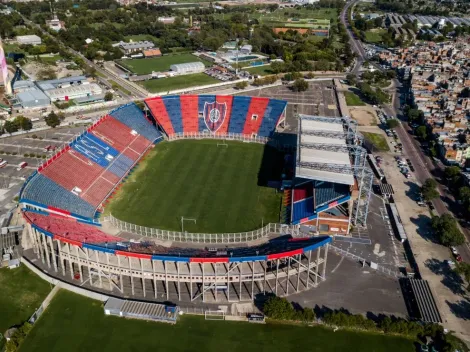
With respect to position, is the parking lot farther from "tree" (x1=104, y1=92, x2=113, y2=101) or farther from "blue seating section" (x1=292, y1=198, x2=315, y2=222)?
"blue seating section" (x1=292, y1=198, x2=315, y2=222)

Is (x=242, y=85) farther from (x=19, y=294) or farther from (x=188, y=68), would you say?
(x=19, y=294)

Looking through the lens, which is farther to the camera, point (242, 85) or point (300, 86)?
point (242, 85)

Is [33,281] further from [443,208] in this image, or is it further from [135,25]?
[135,25]

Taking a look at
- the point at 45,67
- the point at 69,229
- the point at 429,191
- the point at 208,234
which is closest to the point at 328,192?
the point at 208,234

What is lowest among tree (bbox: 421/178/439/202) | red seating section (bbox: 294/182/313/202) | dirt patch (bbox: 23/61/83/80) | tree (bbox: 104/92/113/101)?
dirt patch (bbox: 23/61/83/80)

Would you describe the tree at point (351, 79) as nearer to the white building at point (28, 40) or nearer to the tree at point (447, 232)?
the tree at point (447, 232)

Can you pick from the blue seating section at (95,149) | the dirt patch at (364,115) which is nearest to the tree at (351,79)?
the dirt patch at (364,115)

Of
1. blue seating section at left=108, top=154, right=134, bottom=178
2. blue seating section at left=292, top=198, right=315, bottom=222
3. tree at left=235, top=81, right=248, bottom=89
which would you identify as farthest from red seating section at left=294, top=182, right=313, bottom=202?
tree at left=235, top=81, right=248, bottom=89
